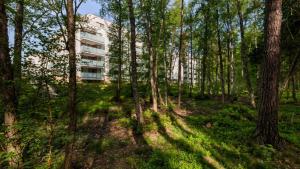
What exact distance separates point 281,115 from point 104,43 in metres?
35.5

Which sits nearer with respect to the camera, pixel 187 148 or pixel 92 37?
pixel 187 148

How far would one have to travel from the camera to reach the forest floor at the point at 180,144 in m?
7.07

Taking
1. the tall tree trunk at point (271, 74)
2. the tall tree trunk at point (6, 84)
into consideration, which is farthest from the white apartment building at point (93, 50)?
the tall tree trunk at point (271, 74)

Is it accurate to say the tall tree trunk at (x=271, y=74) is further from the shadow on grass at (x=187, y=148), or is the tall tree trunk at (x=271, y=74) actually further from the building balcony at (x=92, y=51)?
the building balcony at (x=92, y=51)

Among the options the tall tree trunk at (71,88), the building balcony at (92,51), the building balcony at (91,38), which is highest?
the building balcony at (91,38)

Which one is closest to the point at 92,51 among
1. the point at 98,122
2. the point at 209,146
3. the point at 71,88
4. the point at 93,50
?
the point at 93,50

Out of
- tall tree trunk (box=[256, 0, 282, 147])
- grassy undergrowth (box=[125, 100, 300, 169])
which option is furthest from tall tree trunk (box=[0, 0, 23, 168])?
tall tree trunk (box=[256, 0, 282, 147])

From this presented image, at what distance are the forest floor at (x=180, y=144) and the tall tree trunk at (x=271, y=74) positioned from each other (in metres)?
0.69

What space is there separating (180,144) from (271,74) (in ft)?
14.3

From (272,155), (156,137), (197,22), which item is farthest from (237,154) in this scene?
(197,22)

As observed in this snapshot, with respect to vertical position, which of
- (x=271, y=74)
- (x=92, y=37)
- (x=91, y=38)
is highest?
(x=92, y=37)

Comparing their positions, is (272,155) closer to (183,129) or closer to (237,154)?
(237,154)

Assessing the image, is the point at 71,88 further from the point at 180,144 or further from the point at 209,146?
the point at 209,146

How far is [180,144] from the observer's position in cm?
895
